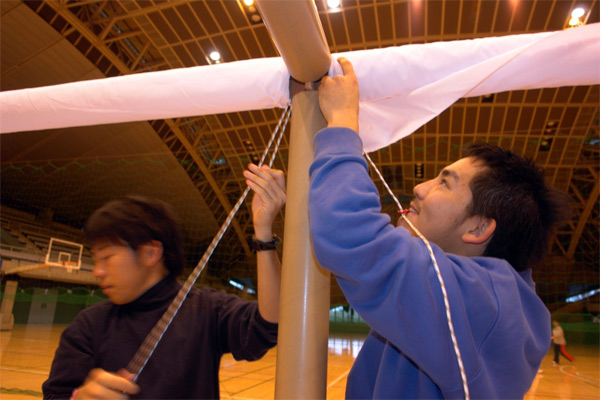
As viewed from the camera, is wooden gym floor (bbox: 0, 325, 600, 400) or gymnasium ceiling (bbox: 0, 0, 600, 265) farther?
gymnasium ceiling (bbox: 0, 0, 600, 265)

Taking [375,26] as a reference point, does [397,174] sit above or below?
below

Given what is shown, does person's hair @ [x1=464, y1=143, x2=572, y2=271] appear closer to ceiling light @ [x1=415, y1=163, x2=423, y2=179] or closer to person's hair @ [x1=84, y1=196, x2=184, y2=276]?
person's hair @ [x1=84, y1=196, x2=184, y2=276]

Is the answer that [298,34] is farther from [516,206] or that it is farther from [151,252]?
[151,252]

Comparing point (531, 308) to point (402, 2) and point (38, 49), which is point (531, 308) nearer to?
point (402, 2)

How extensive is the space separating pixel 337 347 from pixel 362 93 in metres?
10.5

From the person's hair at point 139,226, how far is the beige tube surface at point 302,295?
1.68 feet

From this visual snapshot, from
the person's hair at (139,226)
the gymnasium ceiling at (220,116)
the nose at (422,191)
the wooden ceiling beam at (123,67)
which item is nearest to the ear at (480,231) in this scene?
the nose at (422,191)

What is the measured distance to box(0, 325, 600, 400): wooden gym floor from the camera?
475 cm

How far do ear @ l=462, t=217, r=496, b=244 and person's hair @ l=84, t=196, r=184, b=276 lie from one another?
83 centimetres

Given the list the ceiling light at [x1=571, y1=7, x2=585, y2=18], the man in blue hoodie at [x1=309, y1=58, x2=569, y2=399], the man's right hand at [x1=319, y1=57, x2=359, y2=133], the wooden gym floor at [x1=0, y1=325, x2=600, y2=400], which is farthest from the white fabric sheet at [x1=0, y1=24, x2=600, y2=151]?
the ceiling light at [x1=571, y1=7, x2=585, y2=18]

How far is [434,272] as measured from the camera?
599mm

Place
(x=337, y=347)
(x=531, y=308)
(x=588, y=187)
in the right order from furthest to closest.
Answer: (x=588, y=187), (x=337, y=347), (x=531, y=308)

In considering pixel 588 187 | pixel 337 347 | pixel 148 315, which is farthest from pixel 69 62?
pixel 588 187

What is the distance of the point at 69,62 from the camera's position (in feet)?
35.6
